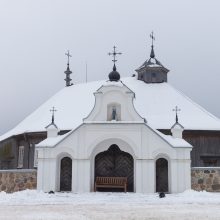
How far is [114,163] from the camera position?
21469 mm

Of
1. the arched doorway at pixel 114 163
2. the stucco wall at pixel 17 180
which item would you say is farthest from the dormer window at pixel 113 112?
the stucco wall at pixel 17 180

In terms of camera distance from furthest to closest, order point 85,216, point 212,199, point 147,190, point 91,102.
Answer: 1. point 91,102
2. point 147,190
3. point 212,199
4. point 85,216

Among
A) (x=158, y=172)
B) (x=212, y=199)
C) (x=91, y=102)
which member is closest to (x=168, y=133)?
(x=158, y=172)

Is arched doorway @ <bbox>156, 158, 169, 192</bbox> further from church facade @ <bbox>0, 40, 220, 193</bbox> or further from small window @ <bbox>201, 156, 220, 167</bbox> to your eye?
small window @ <bbox>201, 156, 220, 167</bbox>

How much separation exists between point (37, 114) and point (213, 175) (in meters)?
14.1

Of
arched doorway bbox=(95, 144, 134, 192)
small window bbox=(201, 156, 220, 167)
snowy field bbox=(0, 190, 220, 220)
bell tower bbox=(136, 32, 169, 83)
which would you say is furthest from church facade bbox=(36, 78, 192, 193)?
bell tower bbox=(136, 32, 169, 83)

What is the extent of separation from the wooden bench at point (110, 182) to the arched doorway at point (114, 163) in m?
0.69

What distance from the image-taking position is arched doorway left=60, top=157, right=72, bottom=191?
21.0m

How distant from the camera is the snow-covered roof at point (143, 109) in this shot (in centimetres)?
2527

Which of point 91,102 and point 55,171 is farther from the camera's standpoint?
point 91,102

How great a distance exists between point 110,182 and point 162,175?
2613 millimetres

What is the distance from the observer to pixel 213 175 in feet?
66.2

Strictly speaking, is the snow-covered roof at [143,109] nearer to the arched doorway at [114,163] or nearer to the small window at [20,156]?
the small window at [20,156]

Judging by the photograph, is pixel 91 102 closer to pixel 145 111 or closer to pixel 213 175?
pixel 145 111
